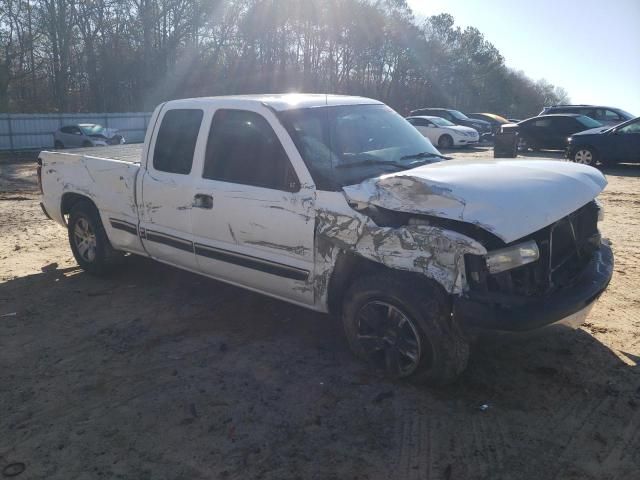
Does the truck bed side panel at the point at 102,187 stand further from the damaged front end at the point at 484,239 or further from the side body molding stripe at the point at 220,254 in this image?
the damaged front end at the point at 484,239

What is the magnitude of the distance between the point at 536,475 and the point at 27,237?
7.65 m

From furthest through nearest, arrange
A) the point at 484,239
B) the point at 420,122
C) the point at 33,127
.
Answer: the point at 33,127 < the point at 420,122 < the point at 484,239

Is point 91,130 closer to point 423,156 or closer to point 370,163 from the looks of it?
point 423,156

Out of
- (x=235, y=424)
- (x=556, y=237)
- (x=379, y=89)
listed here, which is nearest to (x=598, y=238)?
(x=556, y=237)

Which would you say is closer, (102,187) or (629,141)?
(102,187)

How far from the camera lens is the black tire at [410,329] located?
135 inches

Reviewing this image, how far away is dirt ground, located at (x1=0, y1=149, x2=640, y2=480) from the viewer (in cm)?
296

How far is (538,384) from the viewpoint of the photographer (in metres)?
3.70

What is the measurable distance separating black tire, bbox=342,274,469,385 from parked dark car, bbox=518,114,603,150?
1771cm

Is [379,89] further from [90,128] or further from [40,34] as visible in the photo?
[90,128]

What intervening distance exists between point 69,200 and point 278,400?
401 centimetres

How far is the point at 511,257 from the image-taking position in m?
3.29

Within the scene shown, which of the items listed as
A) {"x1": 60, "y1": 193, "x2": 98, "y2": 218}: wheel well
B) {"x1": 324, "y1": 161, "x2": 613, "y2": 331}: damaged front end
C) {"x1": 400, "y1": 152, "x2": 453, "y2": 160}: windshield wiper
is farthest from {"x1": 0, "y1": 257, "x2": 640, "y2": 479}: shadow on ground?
{"x1": 60, "y1": 193, "x2": 98, "y2": 218}: wheel well

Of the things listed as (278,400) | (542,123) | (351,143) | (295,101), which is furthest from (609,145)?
(278,400)
